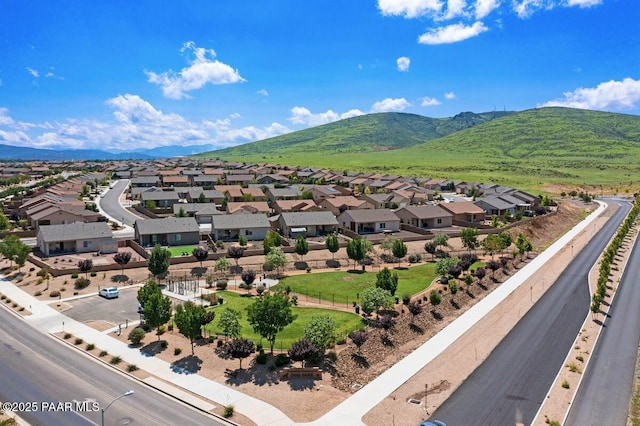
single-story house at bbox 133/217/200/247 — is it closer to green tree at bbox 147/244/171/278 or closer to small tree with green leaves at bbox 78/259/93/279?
small tree with green leaves at bbox 78/259/93/279

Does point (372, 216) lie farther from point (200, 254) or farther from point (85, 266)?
point (85, 266)

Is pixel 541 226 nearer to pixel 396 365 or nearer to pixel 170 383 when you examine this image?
pixel 396 365

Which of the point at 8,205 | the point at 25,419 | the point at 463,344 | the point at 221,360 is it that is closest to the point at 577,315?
the point at 463,344

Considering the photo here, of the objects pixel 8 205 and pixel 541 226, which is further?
pixel 8 205

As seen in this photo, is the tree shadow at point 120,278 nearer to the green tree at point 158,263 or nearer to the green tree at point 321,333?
the green tree at point 158,263

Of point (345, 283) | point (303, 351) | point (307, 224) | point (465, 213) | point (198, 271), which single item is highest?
point (307, 224)

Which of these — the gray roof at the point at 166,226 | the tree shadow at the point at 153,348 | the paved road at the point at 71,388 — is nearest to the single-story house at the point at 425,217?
the gray roof at the point at 166,226

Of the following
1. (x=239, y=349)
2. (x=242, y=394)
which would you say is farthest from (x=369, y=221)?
(x=242, y=394)
